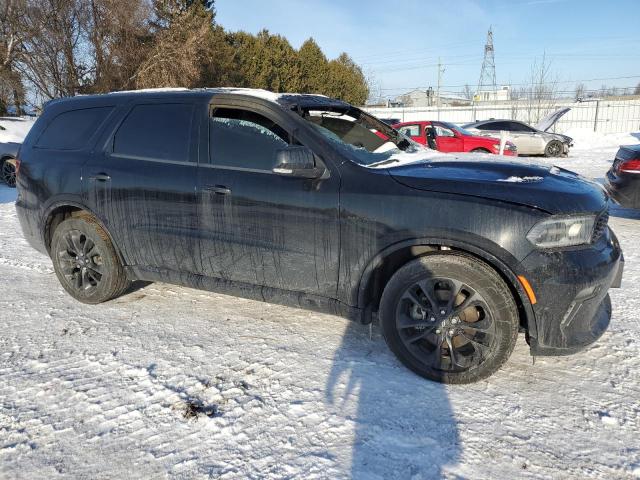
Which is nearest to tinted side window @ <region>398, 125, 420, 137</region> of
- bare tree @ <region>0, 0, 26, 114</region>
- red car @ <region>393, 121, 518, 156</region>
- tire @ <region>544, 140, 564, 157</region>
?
red car @ <region>393, 121, 518, 156</region>

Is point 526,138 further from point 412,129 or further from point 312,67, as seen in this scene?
point 312,67

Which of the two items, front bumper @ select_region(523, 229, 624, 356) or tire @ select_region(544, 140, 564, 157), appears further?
tire @ select_region(544, 140, 564, 157)

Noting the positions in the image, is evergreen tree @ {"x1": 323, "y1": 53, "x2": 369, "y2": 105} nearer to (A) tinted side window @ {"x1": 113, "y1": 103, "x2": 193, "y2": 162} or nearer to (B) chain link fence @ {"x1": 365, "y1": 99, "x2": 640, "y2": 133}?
(B) chain link fence @ {"x1": 365, "y1": 99, "x2": 640, "y2": 133}

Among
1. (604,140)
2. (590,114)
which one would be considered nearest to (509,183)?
(604,140)

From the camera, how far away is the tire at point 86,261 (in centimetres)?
401

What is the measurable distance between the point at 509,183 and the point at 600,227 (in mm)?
645

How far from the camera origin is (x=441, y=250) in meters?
2.90

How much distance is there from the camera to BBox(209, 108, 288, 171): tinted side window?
10.8 feet

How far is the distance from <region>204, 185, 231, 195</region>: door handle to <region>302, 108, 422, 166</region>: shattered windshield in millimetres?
748

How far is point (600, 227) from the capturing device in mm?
2887

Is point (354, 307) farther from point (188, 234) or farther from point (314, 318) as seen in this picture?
point (188, 234)

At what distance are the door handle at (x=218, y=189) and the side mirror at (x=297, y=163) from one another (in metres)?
0.44

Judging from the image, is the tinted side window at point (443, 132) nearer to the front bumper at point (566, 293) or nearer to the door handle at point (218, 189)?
the door handle at point (218, 189)

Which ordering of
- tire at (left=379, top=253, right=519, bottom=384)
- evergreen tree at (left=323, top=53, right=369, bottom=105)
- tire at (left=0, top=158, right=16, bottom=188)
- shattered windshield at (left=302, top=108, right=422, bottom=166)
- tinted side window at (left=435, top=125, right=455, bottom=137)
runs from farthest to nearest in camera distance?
evergreen tree at (left=323, top=53, right=369, bottom=105) < tinted side window at (left=435, top=125, right=455, bottom=137) < tire at (left=0, top=158, right=16, bottom=188) < shattered windshield at (left=302, top=108, right=422, bottom=166) < tire at (left=379, top=253, right=519, bottom=384)
